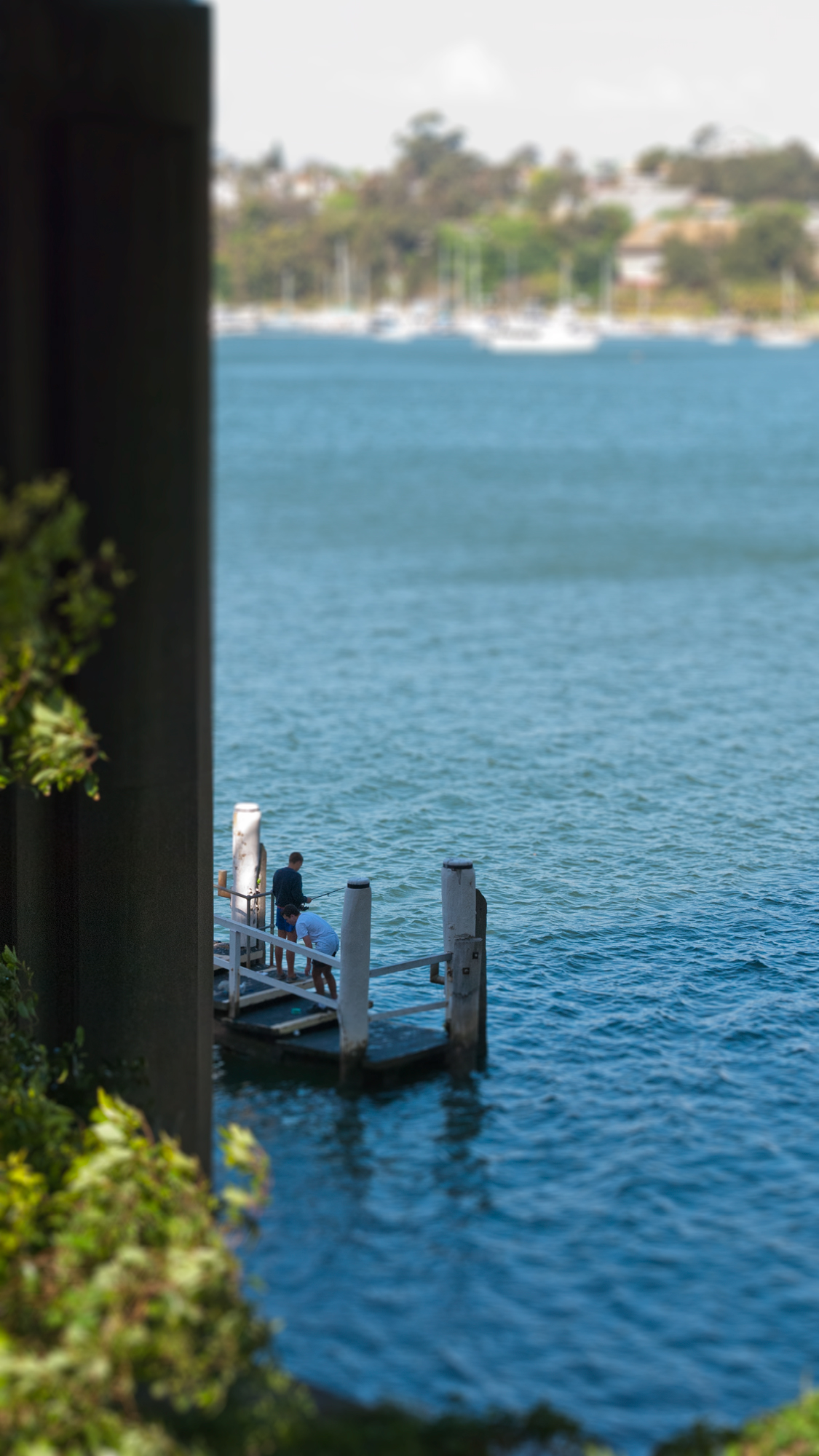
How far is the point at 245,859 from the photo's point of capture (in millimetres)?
19094

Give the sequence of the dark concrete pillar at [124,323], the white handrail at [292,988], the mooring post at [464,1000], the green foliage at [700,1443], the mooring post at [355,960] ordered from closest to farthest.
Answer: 1. the green foliage at [700,1443]
2. the dark concrete pillar at [124,323]
3. the mooring post at [355,960]
4. the mooring post at [464,1000]
5. the white handrail at [292,988]

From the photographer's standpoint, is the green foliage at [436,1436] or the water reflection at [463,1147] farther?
the water reflection at [463,1147]

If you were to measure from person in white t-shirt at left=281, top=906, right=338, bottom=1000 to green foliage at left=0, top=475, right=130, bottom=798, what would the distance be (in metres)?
6.87

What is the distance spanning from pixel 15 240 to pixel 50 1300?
239 inches

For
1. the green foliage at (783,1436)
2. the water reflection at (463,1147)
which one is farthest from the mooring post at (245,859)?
the green foliage at (783,1436)

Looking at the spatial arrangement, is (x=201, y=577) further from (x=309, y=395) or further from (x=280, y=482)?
(x=309, y=395)

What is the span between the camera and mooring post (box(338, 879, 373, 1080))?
650 inches

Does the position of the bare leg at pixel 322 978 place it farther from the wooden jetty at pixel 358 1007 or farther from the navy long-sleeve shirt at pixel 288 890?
the navy long-sleeve shirt at pixel 288 890

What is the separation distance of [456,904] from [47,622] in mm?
7033

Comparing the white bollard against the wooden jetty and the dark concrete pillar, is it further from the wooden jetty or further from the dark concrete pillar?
the dark concrete pillar

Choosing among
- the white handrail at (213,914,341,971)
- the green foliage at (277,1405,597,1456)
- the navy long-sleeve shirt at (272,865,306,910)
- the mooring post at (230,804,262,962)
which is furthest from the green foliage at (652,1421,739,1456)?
the mooring post at (230,804,262,962)

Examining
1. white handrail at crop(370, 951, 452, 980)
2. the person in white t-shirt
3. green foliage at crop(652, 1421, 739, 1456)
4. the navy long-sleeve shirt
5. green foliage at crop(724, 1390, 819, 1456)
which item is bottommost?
green foliage at crop(652, 1421, 739, 1456)

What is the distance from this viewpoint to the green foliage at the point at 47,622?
31.0 ft

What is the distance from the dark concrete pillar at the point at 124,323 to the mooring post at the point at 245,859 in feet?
20.7
